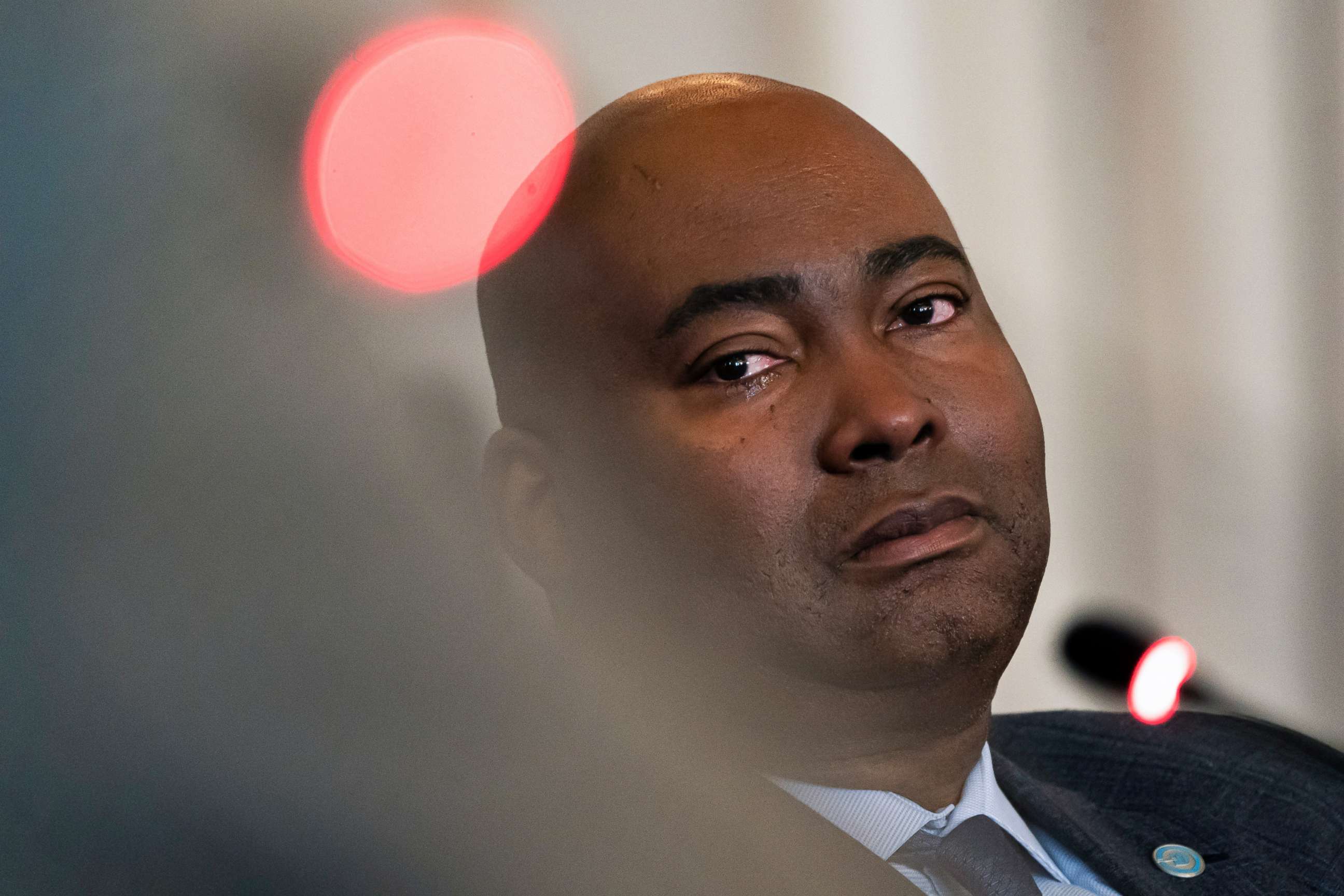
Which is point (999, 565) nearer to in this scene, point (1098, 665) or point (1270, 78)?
point (1098, 665)

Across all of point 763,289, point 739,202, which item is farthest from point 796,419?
point 739,202

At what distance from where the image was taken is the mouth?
4.04 ft

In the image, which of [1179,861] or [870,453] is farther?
[1179,861]

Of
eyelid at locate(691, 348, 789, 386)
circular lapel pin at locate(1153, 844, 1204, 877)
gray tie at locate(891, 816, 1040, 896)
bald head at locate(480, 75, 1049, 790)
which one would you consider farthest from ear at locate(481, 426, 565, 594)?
circular lapel pin at locate(1153, 844, 1204, 877)

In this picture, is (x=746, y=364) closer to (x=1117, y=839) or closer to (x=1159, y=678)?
(x=1117, y=839)

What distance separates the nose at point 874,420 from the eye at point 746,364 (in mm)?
75

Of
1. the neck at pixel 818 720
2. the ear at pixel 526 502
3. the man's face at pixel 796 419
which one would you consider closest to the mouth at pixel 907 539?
the man's face at pixel 796 419

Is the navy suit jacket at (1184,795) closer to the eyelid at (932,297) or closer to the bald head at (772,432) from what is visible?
the bald head at (772,432)

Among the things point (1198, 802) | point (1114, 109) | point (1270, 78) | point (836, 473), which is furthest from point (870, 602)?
point (1270, 78)

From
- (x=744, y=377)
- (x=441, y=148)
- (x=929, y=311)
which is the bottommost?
(x=744, y=377)

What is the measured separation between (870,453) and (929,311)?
24 centimetres

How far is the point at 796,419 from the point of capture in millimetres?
1286

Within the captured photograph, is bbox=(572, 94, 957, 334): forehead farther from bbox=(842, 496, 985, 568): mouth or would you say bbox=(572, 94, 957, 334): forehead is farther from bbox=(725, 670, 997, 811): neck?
bbox=(725, 670, 997, 811): neck

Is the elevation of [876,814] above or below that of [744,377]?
below
